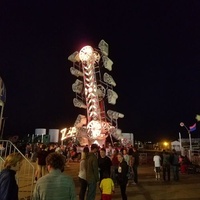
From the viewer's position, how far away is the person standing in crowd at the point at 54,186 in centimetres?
342

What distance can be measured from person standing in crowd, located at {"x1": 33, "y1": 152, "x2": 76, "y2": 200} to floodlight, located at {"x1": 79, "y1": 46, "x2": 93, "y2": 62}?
35.7 metres

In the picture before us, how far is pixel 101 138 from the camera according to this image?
A: 36.8 metres

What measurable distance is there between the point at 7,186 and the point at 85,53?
35.7 metres

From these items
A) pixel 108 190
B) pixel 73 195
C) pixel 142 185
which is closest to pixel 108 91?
pixel 142 185

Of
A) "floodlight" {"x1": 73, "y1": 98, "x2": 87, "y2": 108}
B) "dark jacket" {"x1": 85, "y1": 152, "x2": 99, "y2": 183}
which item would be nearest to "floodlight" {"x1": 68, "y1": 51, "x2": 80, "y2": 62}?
"floodlight" {"x1": 73, "y1": 98, "x2": 87, "y2": 108}

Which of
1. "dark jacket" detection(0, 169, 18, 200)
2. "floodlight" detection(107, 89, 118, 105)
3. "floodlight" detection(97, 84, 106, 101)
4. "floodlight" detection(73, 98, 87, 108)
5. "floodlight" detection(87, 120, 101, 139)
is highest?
"floodlight" detection(97, 84, 106, 101)

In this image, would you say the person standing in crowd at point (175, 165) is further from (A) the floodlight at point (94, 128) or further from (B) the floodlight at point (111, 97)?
(B) the floodlight at point (111, 97)

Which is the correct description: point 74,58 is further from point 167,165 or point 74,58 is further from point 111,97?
point 167,165

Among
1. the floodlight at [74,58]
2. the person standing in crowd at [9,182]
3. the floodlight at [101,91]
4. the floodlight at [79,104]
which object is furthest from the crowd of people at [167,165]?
the floodlight at [74,58]

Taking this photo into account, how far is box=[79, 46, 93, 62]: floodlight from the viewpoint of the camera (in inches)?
1513

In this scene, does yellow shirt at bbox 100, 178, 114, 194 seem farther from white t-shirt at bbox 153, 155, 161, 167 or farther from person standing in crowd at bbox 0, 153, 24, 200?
white t-shirt at bbox 153, 155, 161, 167

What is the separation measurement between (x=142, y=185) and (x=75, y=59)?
30055 mm

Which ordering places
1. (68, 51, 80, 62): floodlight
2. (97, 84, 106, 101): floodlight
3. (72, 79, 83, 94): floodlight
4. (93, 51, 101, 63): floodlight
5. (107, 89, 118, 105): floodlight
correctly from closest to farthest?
(107, 89, 118, 105): floodlight, (97, 84, 106, 101): floodlight, (72, 79, 83, 94): floodlight, (68, 51, 80, 62): floodlight, (93, 51, 101, 63): floodlight

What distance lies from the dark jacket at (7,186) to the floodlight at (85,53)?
116 ft
